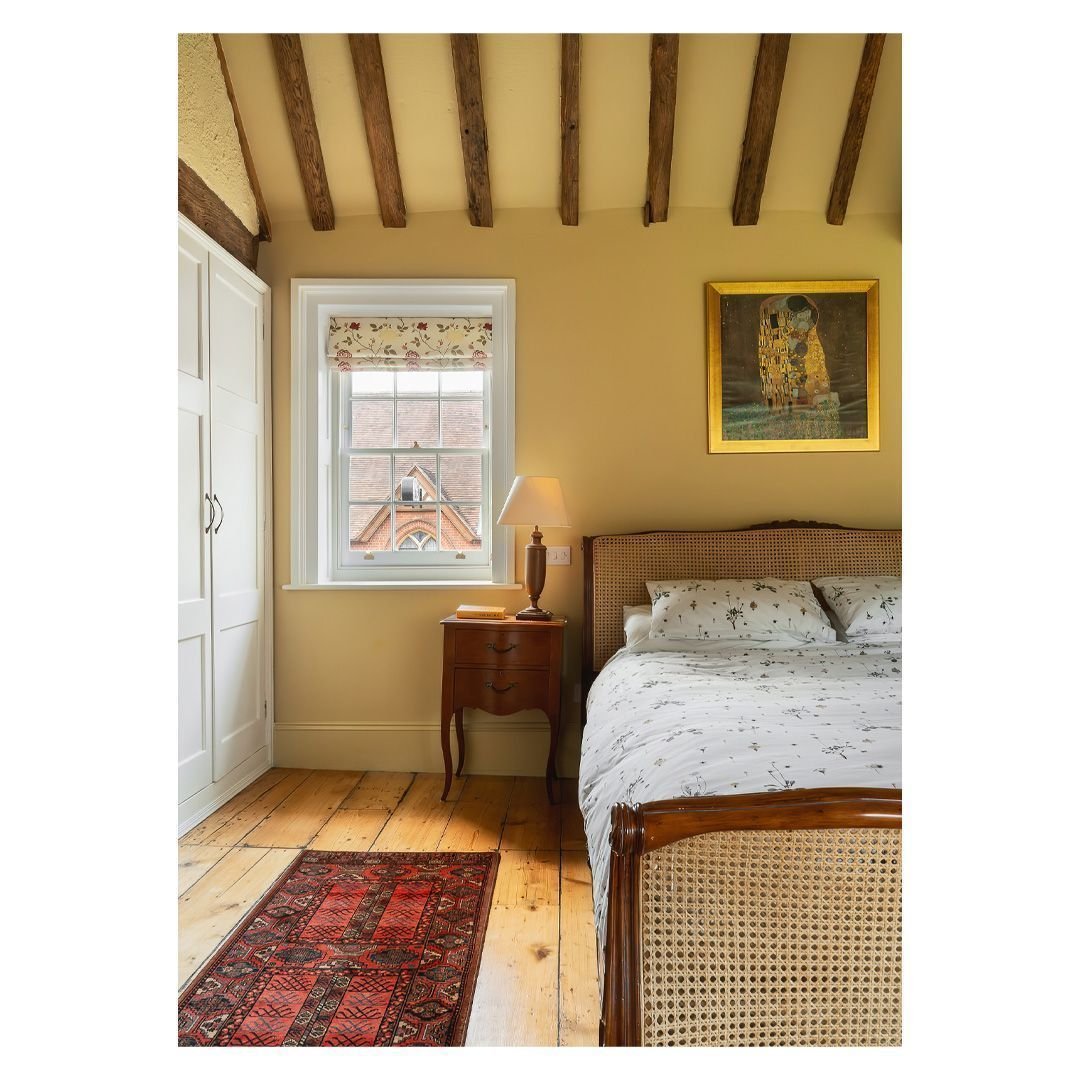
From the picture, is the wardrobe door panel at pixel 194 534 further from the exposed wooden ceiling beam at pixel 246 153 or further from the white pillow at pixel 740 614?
the white pillow at pixel 740 614

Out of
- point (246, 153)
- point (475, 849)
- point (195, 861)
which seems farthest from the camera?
point (246, 153)

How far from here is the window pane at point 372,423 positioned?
3.77m

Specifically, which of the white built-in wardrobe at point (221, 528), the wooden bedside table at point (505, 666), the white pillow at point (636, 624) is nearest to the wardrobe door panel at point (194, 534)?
the white built-in wardrobe at point (221, 528)

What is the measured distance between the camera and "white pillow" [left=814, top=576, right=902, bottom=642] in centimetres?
296

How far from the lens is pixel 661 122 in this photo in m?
3.18

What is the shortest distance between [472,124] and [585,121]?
0.48m

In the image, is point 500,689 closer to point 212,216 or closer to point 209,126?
point 212,216

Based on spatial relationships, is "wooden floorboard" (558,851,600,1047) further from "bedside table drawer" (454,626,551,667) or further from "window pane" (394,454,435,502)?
"window pane" (394,454,435,502)

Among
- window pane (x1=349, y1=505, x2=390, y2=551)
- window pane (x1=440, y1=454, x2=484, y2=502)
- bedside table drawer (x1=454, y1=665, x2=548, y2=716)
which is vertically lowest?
bedside table drawer (x1=454, y1=665, x2=548, y2=716)

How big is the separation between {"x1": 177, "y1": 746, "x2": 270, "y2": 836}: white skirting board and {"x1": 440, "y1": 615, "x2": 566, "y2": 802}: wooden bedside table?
895 millimetres

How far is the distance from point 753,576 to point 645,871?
8.10 ft

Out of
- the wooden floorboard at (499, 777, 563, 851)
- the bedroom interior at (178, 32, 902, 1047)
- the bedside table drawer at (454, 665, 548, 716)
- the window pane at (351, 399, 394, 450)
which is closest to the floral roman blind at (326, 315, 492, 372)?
the bedroom interior at (178, 32, 902, 1047)

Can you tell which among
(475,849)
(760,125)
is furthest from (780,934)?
(760,125)
